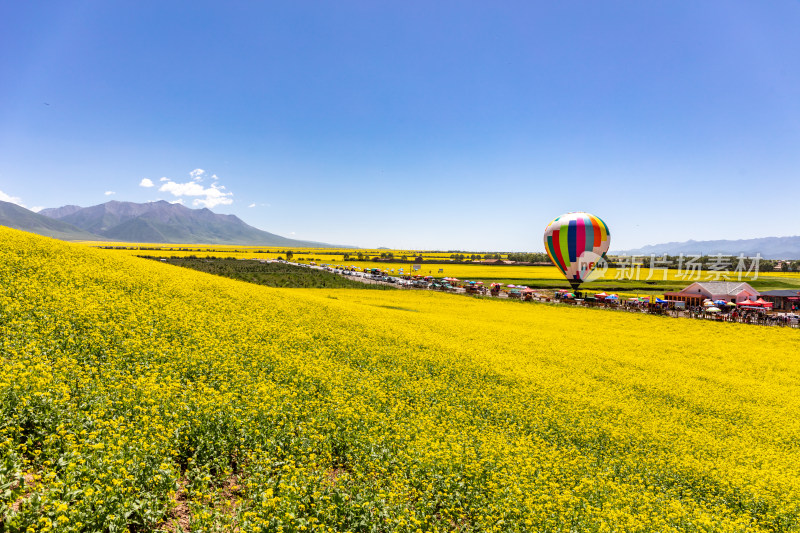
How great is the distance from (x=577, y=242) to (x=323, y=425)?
51.9 meters

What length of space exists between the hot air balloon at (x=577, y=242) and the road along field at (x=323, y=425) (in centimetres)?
3025

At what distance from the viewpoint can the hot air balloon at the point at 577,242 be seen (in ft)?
173

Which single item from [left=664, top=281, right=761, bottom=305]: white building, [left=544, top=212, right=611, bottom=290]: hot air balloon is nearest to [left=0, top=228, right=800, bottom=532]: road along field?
[left=544, top=212, right=611, bottom=290]: hot air balloon

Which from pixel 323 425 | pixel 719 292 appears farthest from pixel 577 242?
pixel 323 425

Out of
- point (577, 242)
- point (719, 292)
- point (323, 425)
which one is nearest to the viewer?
point (323, 425)

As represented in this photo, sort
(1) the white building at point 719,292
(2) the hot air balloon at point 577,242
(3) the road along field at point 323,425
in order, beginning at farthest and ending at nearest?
(1) the white building at point 719,292 → (2) the hot air balloon at point 577,242 → (3) the road along field at point 323,425

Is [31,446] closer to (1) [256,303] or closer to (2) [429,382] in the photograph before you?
(2) [429,382]

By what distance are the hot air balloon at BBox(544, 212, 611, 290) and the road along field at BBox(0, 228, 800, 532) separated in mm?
30249

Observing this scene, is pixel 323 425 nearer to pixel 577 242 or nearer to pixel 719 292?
pixel 577 242

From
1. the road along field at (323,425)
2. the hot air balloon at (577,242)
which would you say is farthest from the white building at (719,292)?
the road along field at (323,425)

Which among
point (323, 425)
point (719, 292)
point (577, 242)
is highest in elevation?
point (577, 242)

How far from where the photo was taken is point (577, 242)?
53.5m

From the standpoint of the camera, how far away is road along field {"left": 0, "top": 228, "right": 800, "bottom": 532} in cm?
662

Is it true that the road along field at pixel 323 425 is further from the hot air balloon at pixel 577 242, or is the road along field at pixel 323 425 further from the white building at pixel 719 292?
the white building at pixel 719 292
